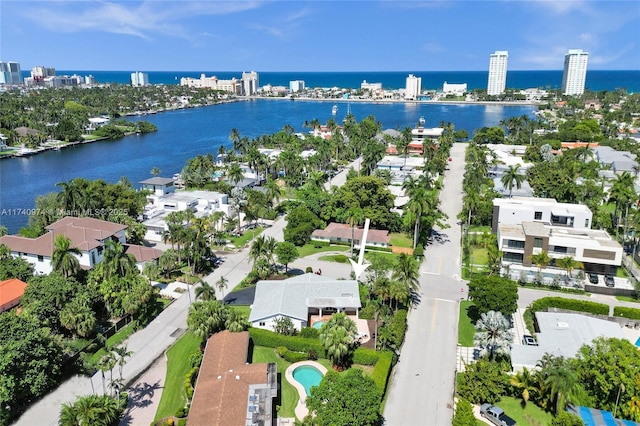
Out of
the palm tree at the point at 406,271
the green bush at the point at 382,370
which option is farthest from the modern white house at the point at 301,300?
the green bush at the point at 382,370

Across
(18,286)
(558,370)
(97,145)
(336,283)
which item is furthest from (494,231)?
(97,145)

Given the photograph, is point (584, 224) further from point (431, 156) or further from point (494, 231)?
point (431, 156)

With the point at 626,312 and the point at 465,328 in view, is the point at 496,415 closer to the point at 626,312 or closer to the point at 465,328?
the point at 465,328

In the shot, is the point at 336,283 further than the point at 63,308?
Yes

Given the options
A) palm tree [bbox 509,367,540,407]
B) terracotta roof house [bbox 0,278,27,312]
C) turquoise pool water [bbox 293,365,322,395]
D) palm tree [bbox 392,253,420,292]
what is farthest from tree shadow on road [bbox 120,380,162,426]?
palm tree [bbox 509,367,540,407]

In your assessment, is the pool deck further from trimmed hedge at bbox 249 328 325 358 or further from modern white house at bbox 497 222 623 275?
modern white house at bbox 497 222 623 275

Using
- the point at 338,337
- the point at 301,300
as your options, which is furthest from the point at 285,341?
the point at 338,337

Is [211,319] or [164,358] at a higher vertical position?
[211,319]
